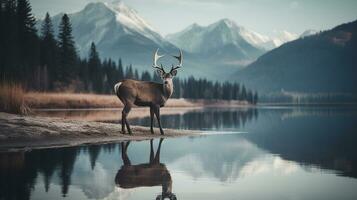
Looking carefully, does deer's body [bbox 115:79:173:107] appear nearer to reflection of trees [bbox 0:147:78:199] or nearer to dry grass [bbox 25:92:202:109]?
reflection of trees [bbox 0:147:78:199]

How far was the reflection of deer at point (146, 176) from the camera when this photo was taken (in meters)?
13.1

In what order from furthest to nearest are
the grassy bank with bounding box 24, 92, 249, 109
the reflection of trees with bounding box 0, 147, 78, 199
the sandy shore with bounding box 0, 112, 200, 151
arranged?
the grassy bank with bounding box 24, 92, 249, 109 < the sandy shore with bounding box 0, 112, 200, 151 < the reflection of trees with bounding box 0, 147, 78, 199

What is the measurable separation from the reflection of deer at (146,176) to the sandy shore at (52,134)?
18.8ft

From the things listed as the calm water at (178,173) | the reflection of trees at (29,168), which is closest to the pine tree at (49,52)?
the calm water at (178,173)

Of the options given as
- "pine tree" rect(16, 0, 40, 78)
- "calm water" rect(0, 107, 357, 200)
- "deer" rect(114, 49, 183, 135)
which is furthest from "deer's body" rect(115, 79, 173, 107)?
"pine tree" rect(16, 0, 40, 78)

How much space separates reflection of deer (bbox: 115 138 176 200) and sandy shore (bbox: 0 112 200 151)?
18.8 feet

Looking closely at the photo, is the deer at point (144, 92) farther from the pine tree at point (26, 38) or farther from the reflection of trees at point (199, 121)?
the pine tree at point (26, 38)

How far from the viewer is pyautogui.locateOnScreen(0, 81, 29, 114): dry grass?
30.7 metres

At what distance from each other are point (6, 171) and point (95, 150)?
22.6 ft

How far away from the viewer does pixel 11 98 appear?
31172mm

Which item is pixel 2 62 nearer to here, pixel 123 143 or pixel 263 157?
pixel 123 143

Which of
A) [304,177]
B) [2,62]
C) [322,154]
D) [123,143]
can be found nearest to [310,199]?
[304,177]

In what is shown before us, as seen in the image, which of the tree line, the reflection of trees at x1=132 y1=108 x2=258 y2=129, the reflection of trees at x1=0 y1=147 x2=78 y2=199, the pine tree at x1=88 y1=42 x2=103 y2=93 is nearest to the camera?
the reflection of trees at x1=0 y1=147 x2=78 y2=199

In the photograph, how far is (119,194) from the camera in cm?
1205
